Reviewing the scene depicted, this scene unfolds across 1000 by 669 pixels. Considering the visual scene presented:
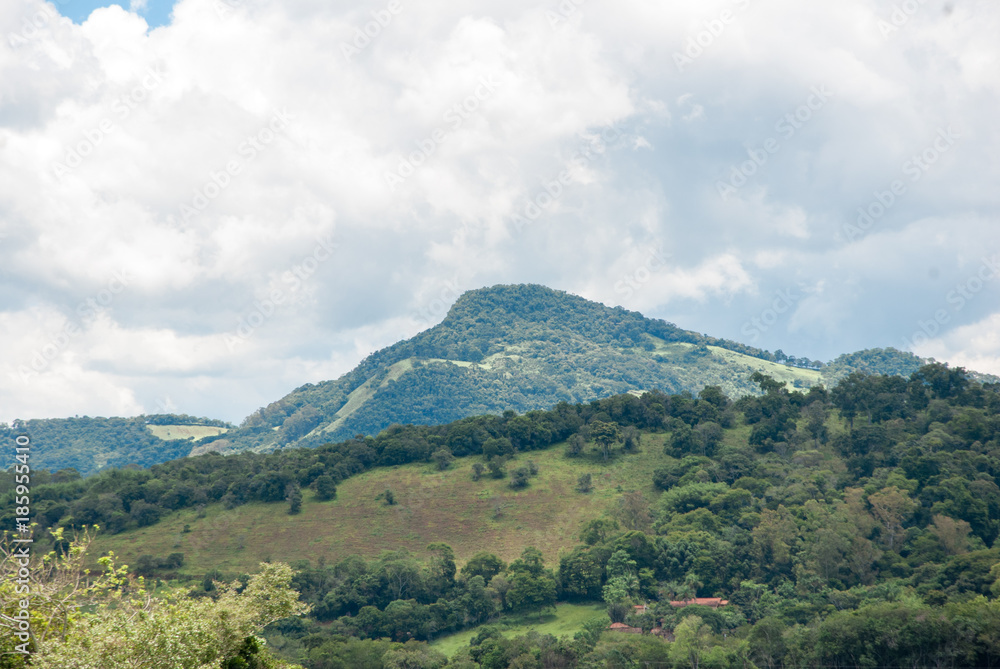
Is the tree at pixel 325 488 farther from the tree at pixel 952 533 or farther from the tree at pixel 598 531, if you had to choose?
the tree at pixel 952 533

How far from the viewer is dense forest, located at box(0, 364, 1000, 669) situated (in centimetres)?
5444

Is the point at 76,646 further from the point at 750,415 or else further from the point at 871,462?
the point at 750,415

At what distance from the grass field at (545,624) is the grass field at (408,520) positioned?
898 cm

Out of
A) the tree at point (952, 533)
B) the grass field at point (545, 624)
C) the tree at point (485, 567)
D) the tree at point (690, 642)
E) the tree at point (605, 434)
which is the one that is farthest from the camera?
the tree at point (605, 434)

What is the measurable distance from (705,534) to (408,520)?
117ft

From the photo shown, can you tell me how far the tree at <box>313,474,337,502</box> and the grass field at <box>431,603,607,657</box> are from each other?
3333cm

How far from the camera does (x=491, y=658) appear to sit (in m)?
55.3

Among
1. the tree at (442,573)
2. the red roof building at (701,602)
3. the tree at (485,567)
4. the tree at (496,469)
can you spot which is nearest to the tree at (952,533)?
the red roof building at (701,602)

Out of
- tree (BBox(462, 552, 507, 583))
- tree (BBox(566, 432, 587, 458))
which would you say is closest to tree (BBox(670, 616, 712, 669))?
tree (BBox(462, 552, 507, 583))

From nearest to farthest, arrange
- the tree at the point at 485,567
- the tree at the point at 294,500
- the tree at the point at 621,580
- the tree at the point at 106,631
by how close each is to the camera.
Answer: the tree at the point at 106,631 → the tree at the point at 621,580 → the tree at the point at 485,567 → the tree at the point at 294,500

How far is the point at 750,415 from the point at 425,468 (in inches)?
1877

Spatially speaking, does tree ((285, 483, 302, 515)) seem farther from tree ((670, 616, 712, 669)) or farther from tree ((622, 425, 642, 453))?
tree ((670, 616, 712, 669))

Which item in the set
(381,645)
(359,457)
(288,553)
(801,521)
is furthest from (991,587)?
(359,457)

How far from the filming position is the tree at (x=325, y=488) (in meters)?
96.8
